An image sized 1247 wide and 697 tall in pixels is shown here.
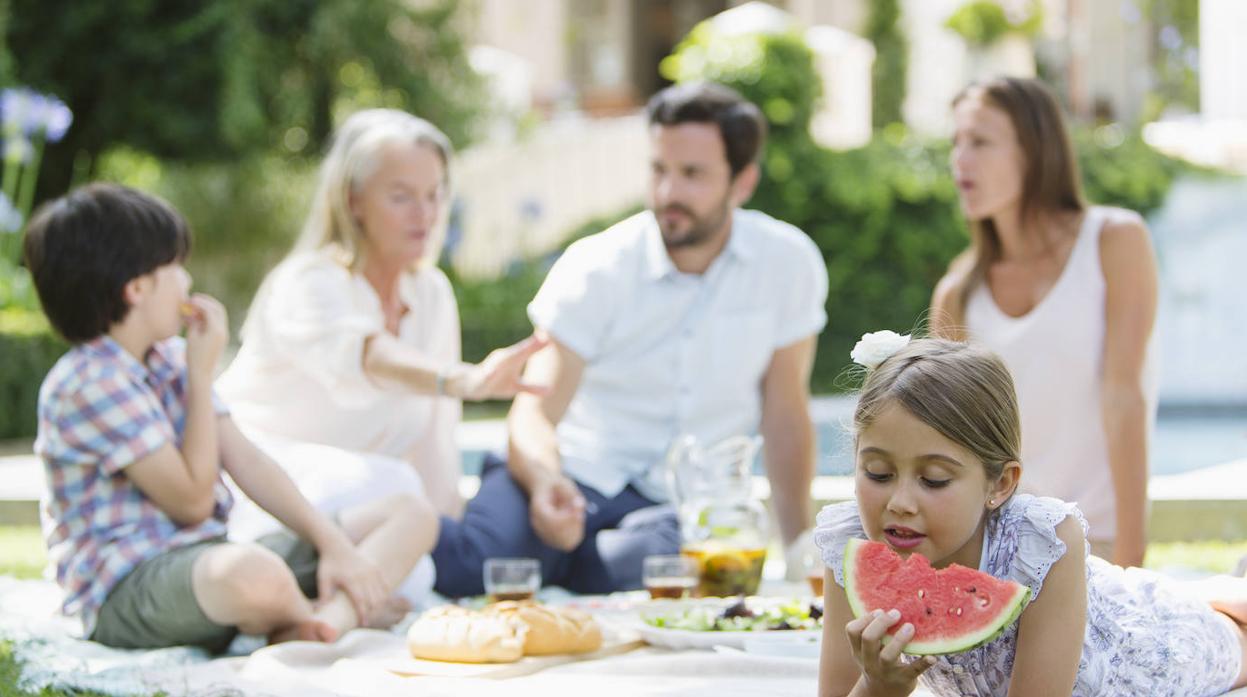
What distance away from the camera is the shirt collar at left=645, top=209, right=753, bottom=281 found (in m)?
5.71

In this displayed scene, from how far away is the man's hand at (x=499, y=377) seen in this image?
4.95 m

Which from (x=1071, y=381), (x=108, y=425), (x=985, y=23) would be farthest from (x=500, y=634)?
(x=985, y=23)

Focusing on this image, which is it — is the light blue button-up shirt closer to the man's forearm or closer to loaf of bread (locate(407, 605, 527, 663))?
the man's forearm

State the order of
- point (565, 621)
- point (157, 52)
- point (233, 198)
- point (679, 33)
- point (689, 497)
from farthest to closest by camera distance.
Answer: point (679, 33), point (233, 198), point (157, 52), point (689, 497), point (565, 621)

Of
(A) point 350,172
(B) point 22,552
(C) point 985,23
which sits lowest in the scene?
(B) point 22,552

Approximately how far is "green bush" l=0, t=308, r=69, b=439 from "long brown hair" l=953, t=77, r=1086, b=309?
7465 mm

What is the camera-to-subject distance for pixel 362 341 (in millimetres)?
5316

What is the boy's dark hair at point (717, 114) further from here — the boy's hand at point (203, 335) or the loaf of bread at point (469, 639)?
the loaf of bread at point (469, 639)

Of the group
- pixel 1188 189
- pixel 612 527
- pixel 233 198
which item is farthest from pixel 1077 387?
pixel 233 198

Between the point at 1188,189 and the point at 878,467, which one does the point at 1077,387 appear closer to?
the point at 878,467

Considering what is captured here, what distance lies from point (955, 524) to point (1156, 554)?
4.28 m

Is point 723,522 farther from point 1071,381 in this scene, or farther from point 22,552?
point 22,552

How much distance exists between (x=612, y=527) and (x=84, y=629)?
1829 mm

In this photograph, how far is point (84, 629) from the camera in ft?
14.9
